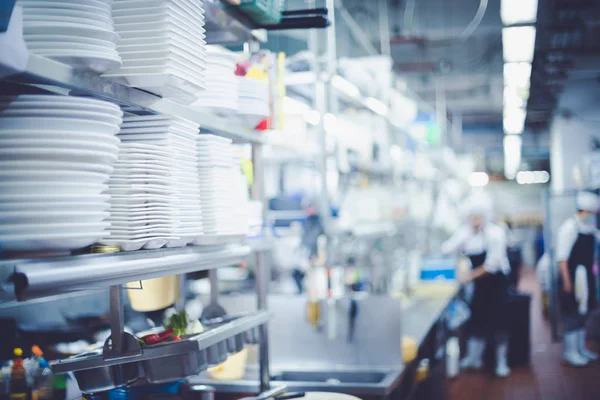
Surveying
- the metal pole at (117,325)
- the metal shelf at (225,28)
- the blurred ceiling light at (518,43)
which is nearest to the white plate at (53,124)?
the metal pole at (117,325)

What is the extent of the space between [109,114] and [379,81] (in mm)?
3989

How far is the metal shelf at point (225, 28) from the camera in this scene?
236cm

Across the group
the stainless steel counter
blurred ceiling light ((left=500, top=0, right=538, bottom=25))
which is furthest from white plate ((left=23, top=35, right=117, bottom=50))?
blurred ceiling light ((left=500, top=0, right=538, bottom=25))

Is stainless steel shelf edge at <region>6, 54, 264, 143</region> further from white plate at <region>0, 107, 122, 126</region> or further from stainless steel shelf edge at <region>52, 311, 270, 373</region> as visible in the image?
stainless steel shelf edge at <region>52, 311, 270, 373</region>

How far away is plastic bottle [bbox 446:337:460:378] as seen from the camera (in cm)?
709

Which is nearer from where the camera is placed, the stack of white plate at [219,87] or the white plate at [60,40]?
the white plate at [60,40]

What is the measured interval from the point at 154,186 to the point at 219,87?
0.68 meters

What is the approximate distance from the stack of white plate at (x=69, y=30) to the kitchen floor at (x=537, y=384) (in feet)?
18.0

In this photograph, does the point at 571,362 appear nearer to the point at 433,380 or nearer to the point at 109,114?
the point at 433,380

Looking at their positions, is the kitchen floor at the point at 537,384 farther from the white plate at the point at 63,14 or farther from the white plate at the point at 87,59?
the white plate at the point at 63,14

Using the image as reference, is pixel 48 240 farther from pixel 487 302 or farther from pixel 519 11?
pixel 487 302

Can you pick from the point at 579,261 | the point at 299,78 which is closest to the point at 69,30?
the point at 299,78

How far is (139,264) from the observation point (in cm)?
164

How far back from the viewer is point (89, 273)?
4.71 feet
